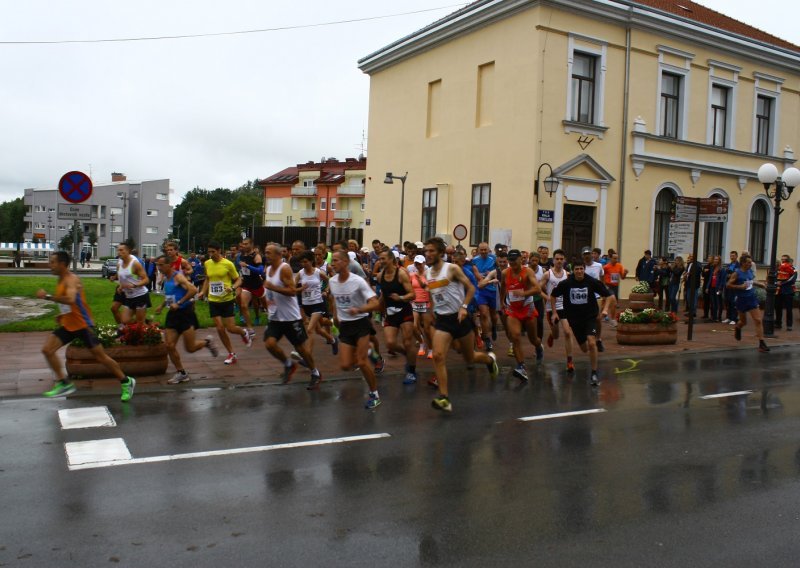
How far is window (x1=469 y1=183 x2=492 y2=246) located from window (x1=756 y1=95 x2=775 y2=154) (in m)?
11.1

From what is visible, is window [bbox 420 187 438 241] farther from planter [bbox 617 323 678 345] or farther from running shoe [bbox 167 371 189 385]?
running shoe [bbox 167 371 189 385]

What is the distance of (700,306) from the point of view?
75.0 feet

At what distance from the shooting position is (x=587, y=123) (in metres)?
22.8

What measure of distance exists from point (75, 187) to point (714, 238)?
2201 centimetres

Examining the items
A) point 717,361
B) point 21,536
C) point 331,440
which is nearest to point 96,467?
point 21,536

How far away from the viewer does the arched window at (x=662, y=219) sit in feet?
81.3

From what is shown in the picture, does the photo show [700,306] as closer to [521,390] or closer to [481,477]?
[521,390]

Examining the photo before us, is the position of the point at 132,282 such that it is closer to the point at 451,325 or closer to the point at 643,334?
the point at 451,325

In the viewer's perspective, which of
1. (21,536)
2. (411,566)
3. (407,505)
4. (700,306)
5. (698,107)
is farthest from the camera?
(698,107)

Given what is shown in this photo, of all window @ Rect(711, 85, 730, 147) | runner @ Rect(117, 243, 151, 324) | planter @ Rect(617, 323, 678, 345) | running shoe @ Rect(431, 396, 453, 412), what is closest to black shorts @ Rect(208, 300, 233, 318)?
runner @ Rect(117, 243, 151, 324)

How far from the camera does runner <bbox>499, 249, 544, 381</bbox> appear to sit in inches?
417

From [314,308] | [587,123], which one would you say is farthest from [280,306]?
[587,123]

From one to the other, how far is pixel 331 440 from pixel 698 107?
880 inches

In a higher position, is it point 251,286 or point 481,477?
point 251,286
